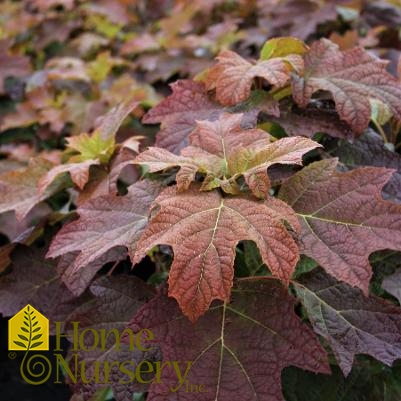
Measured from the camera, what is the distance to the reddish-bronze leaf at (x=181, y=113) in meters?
1.38

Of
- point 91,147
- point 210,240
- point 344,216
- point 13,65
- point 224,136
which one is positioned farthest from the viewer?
point 13,65

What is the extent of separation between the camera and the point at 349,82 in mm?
1347

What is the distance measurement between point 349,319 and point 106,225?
511 millimetres

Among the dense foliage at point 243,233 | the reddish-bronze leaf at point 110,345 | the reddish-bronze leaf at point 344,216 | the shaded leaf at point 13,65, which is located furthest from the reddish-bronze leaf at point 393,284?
the shaded leaf at point 13,65

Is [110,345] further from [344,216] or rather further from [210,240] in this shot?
[344,216]

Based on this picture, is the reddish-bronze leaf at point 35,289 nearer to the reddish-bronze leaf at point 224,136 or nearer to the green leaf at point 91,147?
the green leaf at point 91,147

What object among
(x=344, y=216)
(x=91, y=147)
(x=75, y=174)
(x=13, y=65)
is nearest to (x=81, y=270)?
(x=75, y=174)

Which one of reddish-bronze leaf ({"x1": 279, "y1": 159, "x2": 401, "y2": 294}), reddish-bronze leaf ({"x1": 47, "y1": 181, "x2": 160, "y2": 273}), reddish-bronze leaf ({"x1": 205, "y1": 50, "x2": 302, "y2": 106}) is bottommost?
reddish-bronze leaf ({"x1": 47, "y1": 181, "x2": 160, "y2": 273})

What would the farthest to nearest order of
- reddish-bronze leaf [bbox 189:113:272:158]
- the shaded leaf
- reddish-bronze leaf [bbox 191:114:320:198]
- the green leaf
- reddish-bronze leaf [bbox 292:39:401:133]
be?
the shaded leaf → the green leaf → reddish-bronze leaf [bbox 292:39:401:133] → reddish-bronze leaf [bbox 189:113:272:158] → reddish-bronze leaf [bbox 191:114:320:198]

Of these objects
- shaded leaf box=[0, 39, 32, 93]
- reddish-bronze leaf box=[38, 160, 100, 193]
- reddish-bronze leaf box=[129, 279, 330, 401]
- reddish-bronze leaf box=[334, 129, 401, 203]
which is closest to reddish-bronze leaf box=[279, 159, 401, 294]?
reddish-bronze leaf box=[129, 279, 330, 401]

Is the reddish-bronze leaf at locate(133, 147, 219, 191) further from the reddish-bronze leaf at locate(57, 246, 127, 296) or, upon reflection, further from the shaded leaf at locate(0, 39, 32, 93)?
the shaded leaf at locate(0, 39, 32, 93)

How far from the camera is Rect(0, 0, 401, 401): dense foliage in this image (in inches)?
40.1

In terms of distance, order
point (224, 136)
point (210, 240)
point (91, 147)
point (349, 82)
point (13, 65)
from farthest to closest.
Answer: point (13, 65)
point (91, 147)
point (349, 82)
point (224, 136)
point (210, 240)

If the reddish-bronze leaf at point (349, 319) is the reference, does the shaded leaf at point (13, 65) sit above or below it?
below
